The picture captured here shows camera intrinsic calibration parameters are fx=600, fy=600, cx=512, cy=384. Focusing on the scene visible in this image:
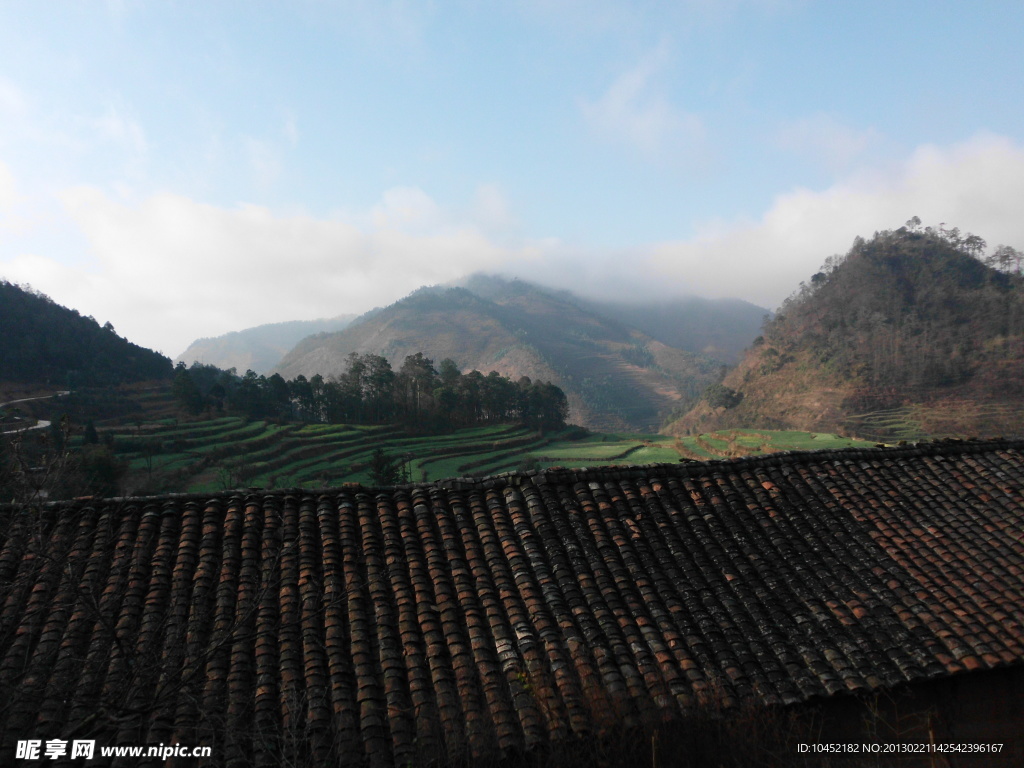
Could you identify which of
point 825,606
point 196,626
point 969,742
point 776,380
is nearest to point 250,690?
point 196,626

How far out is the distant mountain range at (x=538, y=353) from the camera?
12088cm

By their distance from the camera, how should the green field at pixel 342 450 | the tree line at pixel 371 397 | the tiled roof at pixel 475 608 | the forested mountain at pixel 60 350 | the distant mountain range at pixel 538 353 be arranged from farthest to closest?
the distant mountain range at pixel 538 353
the forested mountain at pixel 60 350
the tree line at pixel 371 397
the green field at pixel 342 450
the tiled roof at pixel 475 608

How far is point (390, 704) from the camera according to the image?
482cm

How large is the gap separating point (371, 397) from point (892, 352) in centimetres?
5544

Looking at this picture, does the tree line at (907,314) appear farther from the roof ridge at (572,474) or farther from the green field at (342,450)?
the roof ridge at (572,474)

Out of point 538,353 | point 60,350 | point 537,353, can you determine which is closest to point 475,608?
point 60,350

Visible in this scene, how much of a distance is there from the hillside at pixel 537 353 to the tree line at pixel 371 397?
49.3 metres

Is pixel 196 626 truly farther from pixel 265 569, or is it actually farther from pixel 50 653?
pixel 50 653

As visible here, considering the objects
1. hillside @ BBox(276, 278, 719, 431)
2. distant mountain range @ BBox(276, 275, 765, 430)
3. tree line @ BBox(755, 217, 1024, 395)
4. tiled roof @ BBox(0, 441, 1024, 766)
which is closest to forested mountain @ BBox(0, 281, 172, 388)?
hillside @ BBox(276, 278, 719, 431)

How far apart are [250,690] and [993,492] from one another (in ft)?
31.7

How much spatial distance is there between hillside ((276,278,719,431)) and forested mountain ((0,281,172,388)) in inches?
2001

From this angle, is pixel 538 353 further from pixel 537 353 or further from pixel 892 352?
pixel 892 352

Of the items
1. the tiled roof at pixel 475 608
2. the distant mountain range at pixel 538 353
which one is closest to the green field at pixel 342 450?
the tiled roof at pixel 475 608

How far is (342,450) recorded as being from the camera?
130 ft
